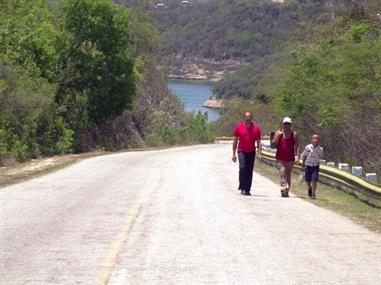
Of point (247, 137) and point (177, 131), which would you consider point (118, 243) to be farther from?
point (177, 131)

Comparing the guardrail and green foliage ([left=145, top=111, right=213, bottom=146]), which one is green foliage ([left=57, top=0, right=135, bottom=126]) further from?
the guardrail

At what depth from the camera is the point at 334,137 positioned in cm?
3359

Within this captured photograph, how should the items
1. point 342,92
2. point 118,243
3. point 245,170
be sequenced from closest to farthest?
point 118,243 → point 245,170 → point 342,92

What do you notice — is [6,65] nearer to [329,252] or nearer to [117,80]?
[117,80]

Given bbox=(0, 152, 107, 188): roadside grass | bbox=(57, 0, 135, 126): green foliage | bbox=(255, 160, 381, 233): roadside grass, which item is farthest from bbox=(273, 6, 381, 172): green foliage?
bbox=(57, 0, 135, 126): green foliage

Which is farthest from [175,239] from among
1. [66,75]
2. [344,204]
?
[66,75]

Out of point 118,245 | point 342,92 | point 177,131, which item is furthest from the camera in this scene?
point 177,131

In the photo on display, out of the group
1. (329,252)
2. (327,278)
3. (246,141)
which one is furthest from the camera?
(246,141)

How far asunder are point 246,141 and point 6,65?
21939mm

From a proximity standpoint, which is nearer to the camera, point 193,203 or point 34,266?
point 34,266

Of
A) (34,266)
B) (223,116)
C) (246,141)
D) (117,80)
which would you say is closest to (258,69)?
(223,116)

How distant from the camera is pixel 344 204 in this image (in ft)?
54.7

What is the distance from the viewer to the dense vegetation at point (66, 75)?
1369 inches

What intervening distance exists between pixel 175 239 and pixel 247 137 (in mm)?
7572
